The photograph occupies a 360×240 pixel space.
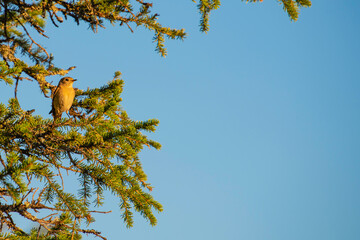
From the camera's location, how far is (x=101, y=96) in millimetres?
4930

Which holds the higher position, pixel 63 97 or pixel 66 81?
pixel 66 81

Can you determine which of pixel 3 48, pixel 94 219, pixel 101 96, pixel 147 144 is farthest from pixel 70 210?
pixel 3 48

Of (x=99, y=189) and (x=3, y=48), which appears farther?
(x=3, y=48)

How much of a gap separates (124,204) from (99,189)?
0.93 feet

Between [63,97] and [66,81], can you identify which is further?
[66,81]

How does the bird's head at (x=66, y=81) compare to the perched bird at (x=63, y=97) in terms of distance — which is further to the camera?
the bird's head at (x=66, y=81)

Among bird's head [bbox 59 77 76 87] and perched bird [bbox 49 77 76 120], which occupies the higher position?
bird's head [bbox 59 77 76 87]

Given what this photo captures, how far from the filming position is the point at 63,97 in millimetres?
4879

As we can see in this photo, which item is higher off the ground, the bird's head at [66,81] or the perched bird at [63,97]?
the bird's head at [66,81]

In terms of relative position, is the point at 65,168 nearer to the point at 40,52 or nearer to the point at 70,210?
the point at 70,210

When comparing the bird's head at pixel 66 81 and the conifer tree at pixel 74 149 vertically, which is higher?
the bird's head at pixel 66 81

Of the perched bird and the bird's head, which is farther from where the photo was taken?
the bird's head

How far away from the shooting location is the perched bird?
4.88 m

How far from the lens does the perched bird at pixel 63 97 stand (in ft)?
16.0
